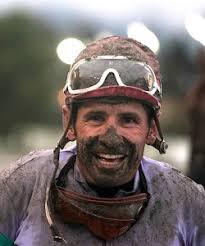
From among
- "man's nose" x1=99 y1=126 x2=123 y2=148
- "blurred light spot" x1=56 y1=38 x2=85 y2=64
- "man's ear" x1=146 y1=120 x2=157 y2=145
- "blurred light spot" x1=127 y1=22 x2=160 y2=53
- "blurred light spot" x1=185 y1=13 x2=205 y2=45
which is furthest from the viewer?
"blurred light spot" x1=185 y1=13 x2=205 y2=45

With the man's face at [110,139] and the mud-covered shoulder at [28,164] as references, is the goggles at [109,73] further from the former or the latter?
the mud-covered shoulder at [28,164]

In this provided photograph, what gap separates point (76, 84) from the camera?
3.69 meters

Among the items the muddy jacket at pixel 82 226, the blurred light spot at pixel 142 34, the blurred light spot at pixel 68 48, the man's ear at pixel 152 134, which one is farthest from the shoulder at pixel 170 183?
the blurred light spot at pixel 68 48

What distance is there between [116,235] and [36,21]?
179 feet

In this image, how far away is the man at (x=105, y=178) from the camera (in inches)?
141

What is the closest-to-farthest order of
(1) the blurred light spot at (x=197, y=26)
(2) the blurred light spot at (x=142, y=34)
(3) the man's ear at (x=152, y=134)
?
(3) the man's ear at (x=152, y=134), (2) the blurred light spot at (x=142, y=34), (1) the blurred light spot at (x=197, y=26)

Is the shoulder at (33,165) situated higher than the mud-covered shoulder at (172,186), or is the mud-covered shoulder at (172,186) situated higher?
the shoulder at (33,165)

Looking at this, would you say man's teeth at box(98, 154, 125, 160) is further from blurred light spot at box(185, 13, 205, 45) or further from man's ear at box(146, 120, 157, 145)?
blurred light spot at box(185, 13, 205, 45)

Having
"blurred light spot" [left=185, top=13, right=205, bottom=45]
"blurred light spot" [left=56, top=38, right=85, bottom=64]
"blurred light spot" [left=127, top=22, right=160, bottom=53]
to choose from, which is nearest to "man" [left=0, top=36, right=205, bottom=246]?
"blurred light spot" [left=127, top=22, right=160, bottom=53]

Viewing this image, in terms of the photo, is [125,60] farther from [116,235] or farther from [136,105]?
[116,235]

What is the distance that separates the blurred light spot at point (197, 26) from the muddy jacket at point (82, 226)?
28.1 feet

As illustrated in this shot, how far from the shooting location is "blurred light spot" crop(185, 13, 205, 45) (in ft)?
40.2

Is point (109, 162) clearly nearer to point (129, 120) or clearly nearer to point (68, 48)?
point (129, 120)

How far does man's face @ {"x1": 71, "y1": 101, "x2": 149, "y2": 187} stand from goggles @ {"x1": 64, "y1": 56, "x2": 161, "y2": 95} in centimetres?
9
